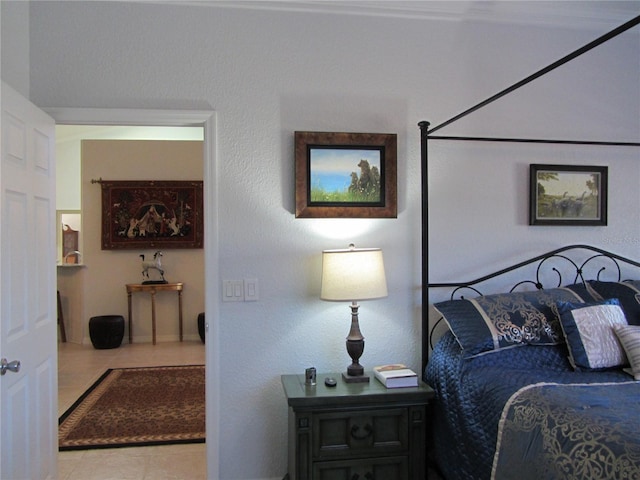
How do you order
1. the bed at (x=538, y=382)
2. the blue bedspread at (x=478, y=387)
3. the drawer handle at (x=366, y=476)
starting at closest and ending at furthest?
the bed at (x=538, y=382) → the blue bedspread at (x=478, y=387) → the drawer handle at (x=366, y=476)

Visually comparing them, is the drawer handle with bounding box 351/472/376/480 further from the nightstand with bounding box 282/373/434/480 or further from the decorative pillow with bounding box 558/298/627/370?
the decorative pillow with bounding box 558/298/627/370

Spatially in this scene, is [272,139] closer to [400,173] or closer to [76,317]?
[400,173]

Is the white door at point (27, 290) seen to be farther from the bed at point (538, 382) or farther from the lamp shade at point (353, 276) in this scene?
the bed at point (538, 382)

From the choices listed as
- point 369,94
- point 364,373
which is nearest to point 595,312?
point 364,373

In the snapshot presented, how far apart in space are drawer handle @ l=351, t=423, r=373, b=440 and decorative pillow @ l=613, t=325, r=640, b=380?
3.88ft

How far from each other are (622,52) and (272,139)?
7.50ft

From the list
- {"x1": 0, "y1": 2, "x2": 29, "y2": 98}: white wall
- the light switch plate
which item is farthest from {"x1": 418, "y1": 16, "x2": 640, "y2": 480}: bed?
{"x1": 0, "y1": 2, "x2": 29, "y2": 98}: white wall

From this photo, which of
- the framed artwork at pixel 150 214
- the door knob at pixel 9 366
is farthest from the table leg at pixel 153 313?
the door knob at pixel 9 366

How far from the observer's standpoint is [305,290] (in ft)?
8.98

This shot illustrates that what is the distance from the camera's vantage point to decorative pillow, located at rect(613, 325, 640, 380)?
213 cm

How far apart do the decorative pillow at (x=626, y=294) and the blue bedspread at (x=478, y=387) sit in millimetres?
391

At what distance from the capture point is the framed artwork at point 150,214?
20.9 ft

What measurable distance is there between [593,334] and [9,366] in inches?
99.1

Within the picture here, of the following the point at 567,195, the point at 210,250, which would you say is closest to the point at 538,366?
the point at 567,195
